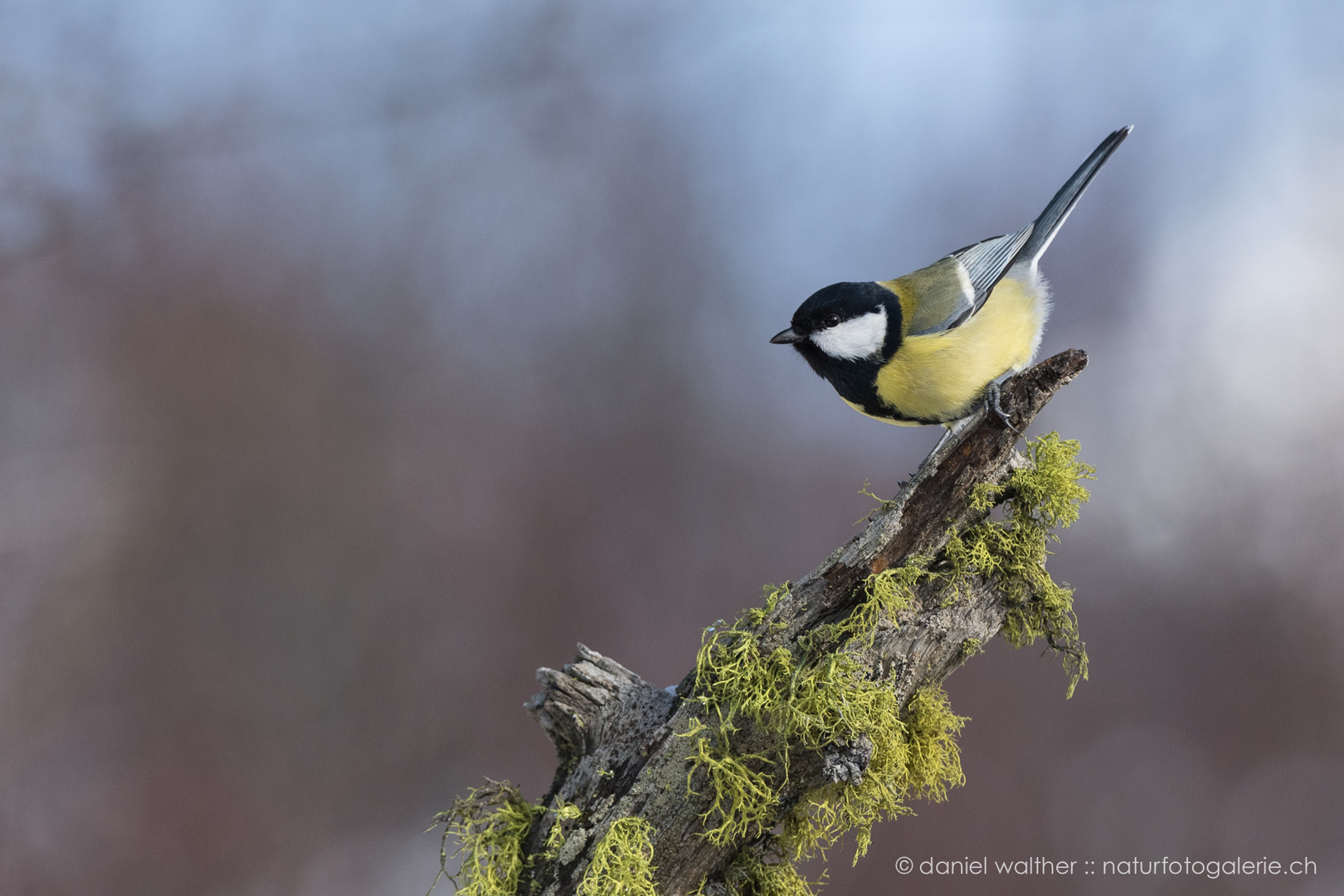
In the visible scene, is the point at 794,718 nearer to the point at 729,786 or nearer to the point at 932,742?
the point at 729,786

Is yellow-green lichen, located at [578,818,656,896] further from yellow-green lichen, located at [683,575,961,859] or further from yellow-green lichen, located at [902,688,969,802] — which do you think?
yellow-green lichen, located at [902,688,969,802]

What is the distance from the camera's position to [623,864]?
3.51 feet

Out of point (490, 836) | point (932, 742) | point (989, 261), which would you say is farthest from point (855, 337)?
point (490, 836)

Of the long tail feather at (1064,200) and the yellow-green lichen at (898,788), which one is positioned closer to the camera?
the yellow-green lichen at (898,788)

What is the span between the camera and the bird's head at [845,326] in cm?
120

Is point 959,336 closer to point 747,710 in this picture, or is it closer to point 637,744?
point 747,710

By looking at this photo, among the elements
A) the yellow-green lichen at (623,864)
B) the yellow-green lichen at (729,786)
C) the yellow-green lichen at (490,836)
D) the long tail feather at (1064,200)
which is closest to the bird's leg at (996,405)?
the long tail feather at (1064,200)

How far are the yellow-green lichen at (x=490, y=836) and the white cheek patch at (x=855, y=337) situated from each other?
2.75 feet

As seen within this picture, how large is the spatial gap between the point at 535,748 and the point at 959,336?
1302 millimetres

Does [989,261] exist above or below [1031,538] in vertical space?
above

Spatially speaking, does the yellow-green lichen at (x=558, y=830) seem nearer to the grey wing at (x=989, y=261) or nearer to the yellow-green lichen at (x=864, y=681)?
the yellow-green lichen at (x=864, y=681)

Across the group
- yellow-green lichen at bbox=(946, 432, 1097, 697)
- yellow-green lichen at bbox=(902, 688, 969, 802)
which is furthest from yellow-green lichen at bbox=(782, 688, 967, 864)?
yellow-green lichen at bbox=(946, 432, 1097, 697)

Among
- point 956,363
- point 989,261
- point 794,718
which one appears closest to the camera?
point 794,718

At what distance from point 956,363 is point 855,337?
5.8 inches
